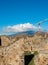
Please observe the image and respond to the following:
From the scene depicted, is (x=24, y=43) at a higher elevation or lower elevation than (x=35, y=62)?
higher

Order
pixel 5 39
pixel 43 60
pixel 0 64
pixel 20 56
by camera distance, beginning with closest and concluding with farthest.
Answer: pixel 43 60
pixel 20 56
pixel 0 64
pixel 5 39

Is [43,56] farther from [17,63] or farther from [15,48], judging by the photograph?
[15,48]

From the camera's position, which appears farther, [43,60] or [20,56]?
[20,56]

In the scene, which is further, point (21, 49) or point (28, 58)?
Answer: point (21, 49)

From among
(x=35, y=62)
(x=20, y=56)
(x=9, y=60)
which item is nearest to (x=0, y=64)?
(x=9, y=60)

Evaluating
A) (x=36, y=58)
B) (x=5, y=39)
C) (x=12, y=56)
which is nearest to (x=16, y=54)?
(x=12, y=56)

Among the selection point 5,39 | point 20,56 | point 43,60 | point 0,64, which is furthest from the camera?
point 5,39

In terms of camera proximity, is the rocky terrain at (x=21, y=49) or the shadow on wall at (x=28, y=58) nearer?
the shadow on wall at (x=28, y=58)

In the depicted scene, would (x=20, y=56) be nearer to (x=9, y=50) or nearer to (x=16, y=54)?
(x=16, y=54)

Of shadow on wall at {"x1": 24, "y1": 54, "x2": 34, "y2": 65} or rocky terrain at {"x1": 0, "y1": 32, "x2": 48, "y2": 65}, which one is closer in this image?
shadow on wall at {"x1": 24, "y1": 54, "x2": 34, "y2": 65}

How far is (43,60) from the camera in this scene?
22578 millimetres

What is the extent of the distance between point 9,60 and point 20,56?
1.93m

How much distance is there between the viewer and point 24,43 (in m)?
28.8

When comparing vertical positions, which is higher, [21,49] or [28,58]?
[21,49]
